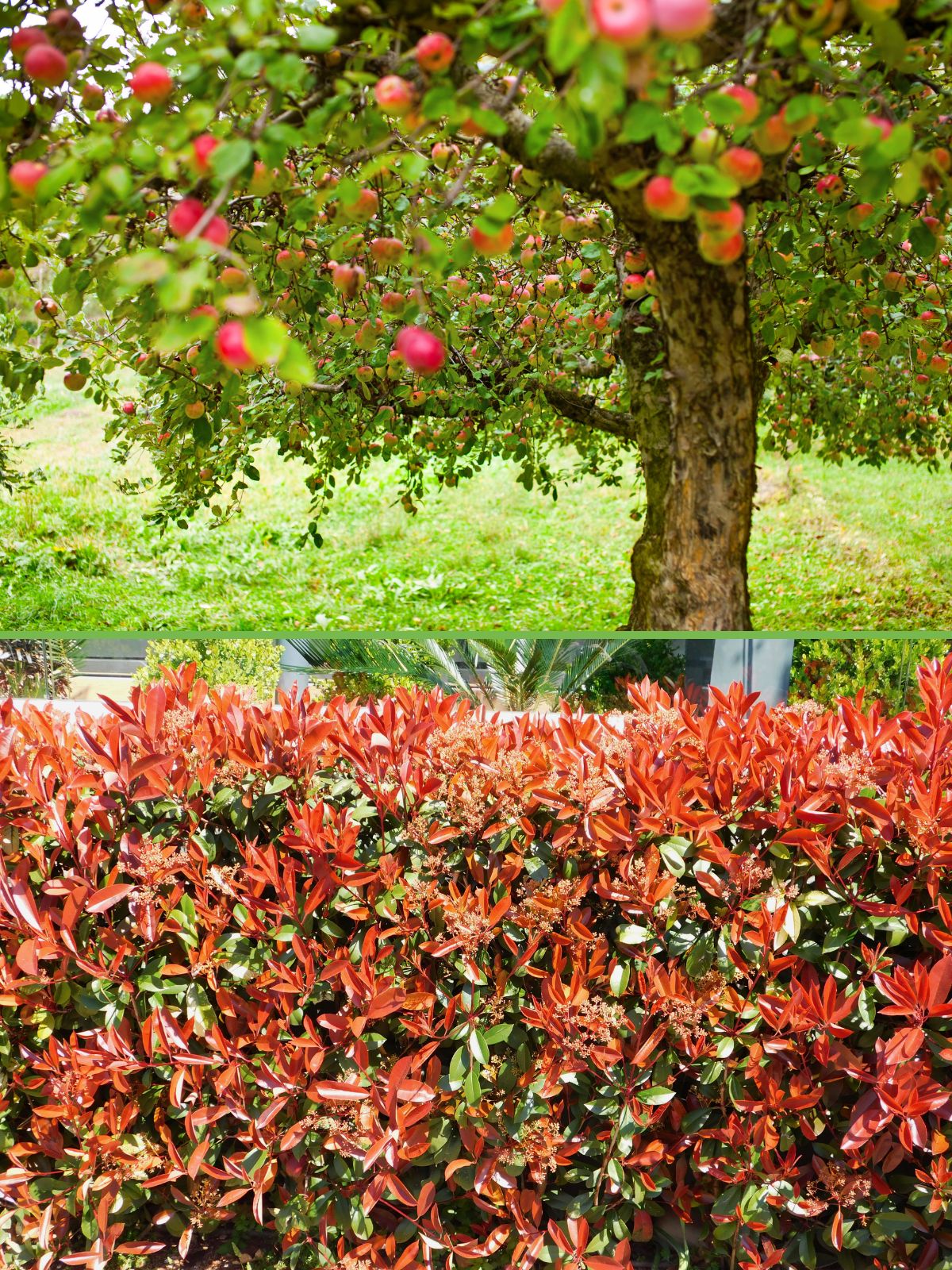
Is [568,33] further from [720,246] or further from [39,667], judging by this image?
[39,667]

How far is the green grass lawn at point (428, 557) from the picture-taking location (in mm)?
9211

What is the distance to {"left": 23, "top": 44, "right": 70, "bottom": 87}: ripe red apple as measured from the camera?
1416mm

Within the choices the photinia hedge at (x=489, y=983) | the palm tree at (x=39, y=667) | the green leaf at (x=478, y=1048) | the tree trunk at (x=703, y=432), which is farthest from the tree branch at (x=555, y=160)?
the palm tree at (x=39, y=667)

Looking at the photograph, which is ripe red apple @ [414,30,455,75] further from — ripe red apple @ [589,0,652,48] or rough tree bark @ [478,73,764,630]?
ripe red apple @ [589,0,652,48]

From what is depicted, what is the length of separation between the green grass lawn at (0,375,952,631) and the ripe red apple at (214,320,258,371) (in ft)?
25.0

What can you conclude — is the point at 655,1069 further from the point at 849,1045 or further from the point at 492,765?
the point at 492,765

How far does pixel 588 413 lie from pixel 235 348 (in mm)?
4941

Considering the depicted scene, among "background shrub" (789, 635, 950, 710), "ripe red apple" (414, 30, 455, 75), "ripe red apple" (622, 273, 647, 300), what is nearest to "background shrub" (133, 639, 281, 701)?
"background shrub" (789, 635, 950, 710)

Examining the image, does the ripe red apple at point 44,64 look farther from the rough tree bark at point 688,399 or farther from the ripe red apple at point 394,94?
the rough tree bark at point 688,399

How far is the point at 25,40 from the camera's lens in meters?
1.51

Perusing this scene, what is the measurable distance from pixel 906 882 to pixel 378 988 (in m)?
1.18

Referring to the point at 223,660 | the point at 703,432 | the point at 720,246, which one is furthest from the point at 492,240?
the point at 223,660

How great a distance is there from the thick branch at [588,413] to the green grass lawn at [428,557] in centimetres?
303

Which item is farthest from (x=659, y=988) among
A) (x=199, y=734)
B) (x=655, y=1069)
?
(x=199, y=734)
